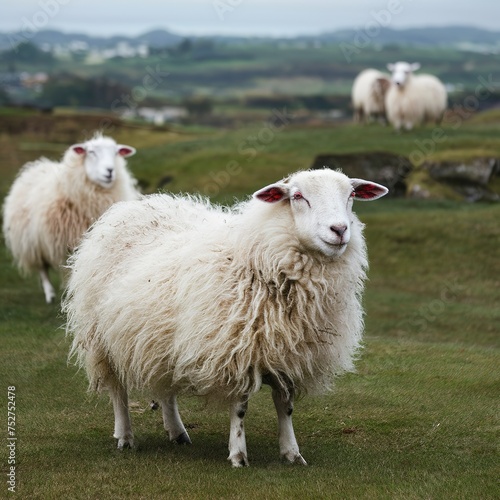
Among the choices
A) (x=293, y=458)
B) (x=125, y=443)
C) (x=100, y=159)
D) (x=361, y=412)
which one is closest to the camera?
(x=293, y=458)

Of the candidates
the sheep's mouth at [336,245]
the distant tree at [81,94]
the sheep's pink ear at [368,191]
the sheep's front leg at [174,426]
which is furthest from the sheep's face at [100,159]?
the distant tree at [81,94]

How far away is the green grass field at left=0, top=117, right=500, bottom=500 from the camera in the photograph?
6852 millimetres

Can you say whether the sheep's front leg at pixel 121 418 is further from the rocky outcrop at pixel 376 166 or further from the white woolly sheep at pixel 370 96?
the white woolly sheep at pixel 370 96

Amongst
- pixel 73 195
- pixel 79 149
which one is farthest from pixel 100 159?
pixel 73 195

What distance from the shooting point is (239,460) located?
734cm

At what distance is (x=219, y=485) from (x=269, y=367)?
1.01 meters

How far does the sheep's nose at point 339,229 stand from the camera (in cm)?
707

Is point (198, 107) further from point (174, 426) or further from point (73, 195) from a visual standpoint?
point (174, 426)

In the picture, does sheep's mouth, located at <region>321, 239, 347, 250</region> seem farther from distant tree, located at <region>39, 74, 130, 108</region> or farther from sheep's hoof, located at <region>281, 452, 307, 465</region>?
distant tree, located at <region>39, 74, 130, 108</region>

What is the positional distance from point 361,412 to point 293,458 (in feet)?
6.68

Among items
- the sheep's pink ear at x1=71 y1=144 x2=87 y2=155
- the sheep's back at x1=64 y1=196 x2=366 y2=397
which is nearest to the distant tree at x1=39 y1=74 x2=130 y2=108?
the sheep's pink ear at x1=71 y1=144 x2=87 y2=155

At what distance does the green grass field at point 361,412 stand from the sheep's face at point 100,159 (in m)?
2.14

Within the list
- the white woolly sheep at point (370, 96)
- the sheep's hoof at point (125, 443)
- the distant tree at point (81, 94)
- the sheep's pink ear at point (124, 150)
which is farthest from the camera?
the distant tree at point (81, 94)

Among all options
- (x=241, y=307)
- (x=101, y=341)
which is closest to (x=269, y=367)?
(x=241, y=307)
